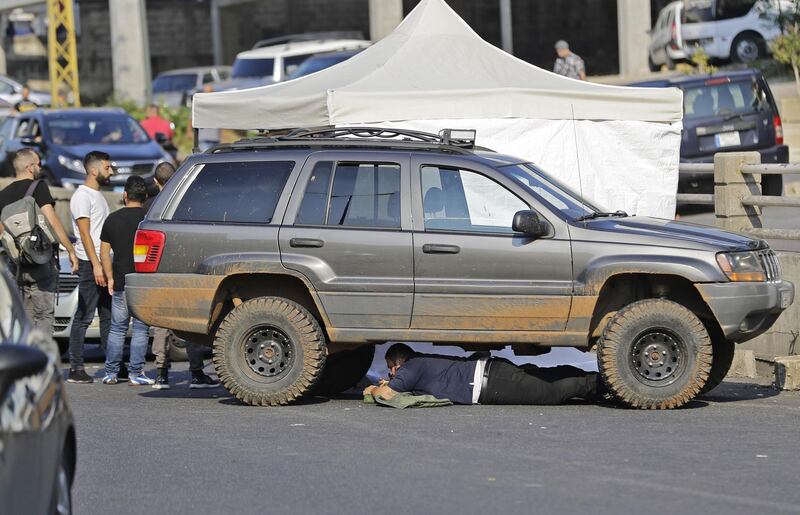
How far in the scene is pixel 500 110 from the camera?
13.3 metres

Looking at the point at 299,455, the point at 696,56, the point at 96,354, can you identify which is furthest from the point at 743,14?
the point at 299,455

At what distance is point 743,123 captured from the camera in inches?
757

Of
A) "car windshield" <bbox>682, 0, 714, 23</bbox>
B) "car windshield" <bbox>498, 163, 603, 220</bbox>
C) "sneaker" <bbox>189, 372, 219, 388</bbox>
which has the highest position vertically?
"car windshield" <bbox>682, 0, 714, 23</bbox>

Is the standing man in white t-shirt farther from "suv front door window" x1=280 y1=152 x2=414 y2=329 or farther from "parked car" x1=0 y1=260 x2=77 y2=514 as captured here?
"parked car" x1=0 y1=260 x2=77 y2=514

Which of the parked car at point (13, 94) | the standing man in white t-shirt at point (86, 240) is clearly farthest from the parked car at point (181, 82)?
the standing man in white t-shirt at point (86, 240)

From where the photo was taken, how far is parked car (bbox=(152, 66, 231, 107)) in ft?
135

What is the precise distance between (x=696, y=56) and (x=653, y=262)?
19692mm

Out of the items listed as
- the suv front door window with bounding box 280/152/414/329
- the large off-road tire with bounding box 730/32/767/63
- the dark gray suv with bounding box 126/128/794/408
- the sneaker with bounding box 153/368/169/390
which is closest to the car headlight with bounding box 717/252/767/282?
the dark gray suv with bounding box 126/128/794/408

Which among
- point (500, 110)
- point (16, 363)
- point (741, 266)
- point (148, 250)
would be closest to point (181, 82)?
point (500, 110)

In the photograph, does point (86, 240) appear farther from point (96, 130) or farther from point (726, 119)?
point (96, 130)

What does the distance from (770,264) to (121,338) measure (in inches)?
213

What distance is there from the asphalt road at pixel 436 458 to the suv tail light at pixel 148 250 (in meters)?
1.04

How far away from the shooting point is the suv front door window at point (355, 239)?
1022 centimetres

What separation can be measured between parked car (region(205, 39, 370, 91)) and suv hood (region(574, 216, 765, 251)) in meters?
22.3
